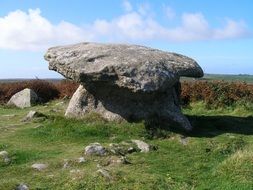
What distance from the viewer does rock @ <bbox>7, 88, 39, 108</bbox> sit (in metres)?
24.8

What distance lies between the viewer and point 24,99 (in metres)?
25.0

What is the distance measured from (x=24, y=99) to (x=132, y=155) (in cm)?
1264

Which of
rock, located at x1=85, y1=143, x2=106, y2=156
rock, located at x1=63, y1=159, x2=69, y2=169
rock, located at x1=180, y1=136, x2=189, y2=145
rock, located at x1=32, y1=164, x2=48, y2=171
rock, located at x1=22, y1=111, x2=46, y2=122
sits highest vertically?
rock, located at x1=22, y1=111, x2=46, y2=122

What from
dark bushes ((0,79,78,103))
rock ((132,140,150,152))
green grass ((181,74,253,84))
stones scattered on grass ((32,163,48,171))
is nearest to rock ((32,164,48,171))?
stones scattered on grass ((32,163,48,171))

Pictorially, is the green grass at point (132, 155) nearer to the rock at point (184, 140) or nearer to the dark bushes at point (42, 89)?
the rock at point (184, 140)

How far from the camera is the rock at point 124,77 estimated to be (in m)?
16.1

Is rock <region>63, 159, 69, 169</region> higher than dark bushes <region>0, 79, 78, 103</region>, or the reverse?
dark bushes <region>0, 79, 78, 103</region>

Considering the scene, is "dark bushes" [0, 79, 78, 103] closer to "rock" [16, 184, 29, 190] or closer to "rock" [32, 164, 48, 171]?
"rock" [32, 164, 48, 171]

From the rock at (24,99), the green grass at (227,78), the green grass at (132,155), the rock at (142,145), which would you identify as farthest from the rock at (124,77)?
the green grass at (227,78)

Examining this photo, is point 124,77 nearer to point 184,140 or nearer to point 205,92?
point 184,140

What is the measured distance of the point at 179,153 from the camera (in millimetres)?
14031

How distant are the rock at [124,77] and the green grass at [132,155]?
26.5 inches

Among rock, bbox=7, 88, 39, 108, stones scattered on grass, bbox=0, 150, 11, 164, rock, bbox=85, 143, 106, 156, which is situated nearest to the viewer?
stones scattered on grass, bbox=0, 150, 11, 164

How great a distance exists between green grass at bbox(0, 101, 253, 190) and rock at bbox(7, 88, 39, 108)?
17.1 ft
